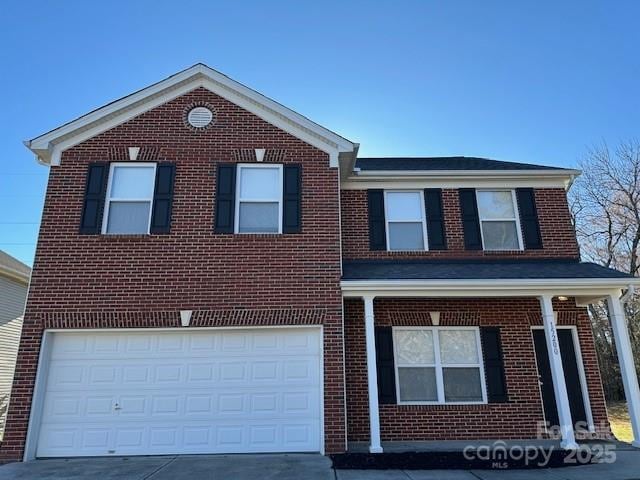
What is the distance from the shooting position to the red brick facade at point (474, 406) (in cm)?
883

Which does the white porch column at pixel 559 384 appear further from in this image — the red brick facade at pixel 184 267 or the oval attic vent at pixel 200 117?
the oval attic vent at pixel 200 117

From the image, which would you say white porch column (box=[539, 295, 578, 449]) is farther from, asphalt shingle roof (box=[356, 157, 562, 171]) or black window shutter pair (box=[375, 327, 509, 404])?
asphalt shingle roof (box=[356, 157, 562, 171])

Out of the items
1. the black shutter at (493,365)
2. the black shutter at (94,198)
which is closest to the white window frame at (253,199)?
the black shutter at (94,198)

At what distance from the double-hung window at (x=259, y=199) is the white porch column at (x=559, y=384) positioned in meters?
5.59

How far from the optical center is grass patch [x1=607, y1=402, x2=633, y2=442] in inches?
401

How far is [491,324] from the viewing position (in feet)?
31.0

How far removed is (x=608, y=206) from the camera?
21.2 metres

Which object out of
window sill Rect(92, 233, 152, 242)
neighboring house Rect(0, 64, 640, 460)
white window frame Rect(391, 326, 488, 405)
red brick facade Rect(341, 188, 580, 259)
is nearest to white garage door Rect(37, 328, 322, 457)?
neighboring house Rect(0, 64, 640, 460)

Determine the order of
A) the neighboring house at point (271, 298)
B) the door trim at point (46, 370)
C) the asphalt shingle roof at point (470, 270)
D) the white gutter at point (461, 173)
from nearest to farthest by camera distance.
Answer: the door trim at point (46, 370)
the neighboring house at point (271, 298)
the asphalt shingle roof at point (470, 270)
the white gutter at point (461, 173)

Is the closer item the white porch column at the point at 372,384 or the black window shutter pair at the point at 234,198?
the white porch column at the point at 372,384

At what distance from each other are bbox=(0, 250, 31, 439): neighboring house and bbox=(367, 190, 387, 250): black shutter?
1091cm

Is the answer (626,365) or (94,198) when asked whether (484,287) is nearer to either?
(626,365)

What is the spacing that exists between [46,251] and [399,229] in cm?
759

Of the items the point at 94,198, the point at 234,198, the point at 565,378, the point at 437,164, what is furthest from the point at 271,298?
the point at 565,378
